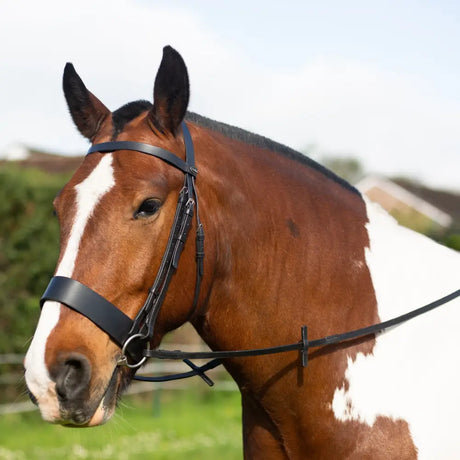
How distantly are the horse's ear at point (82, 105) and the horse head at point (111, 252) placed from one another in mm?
155

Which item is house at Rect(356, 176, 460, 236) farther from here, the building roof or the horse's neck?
the horse's neck

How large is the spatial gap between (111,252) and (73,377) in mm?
493

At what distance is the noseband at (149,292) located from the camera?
255cm

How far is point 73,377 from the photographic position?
97.8 inches

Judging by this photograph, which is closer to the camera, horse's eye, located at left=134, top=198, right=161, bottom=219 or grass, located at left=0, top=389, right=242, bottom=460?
horse's eye, located at left=134, top=198, right=161, bottom=219

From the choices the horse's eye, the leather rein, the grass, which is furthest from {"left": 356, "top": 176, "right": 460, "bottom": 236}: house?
the horse's eye

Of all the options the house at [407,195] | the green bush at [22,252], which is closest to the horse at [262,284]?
the green bush at [22,252]

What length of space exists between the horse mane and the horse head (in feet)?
0.05

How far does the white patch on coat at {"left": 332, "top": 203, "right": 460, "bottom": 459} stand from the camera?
2854mm

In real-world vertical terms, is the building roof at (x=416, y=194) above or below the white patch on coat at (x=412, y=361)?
above

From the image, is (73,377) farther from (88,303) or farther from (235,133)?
(235,133)

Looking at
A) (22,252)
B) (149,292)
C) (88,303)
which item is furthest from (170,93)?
(22,252)

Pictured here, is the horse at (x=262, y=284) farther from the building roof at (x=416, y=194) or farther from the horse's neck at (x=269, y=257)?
the building roof at (x=416, y=194)

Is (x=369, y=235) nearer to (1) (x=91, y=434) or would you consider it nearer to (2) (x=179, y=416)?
(1) (x=91, y=434)
